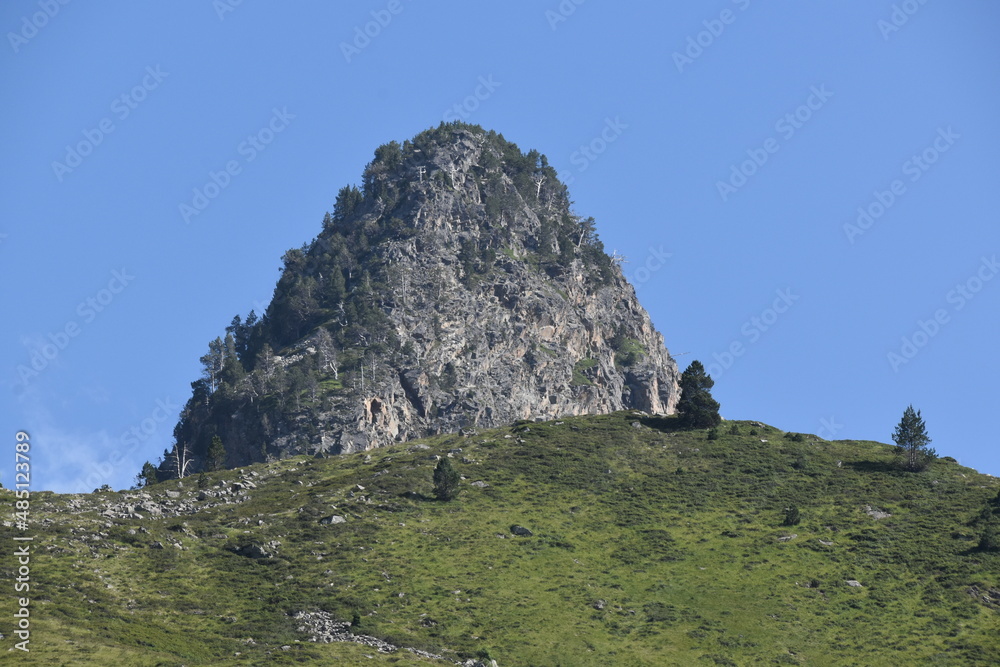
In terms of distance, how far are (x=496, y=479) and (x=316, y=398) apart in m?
69.2

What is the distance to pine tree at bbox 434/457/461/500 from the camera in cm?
12450

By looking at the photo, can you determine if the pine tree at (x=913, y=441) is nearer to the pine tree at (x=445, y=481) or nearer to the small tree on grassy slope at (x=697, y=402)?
the small tree on grassy slope at (x=697, y=402)

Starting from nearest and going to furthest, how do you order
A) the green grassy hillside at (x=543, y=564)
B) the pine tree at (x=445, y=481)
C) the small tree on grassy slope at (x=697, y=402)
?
the green grassy hillside at (x=543, y=564), the pine tree at (x=445, y=481), the small tree on grassy slope at (x=697, y=402)

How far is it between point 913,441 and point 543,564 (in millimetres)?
54891

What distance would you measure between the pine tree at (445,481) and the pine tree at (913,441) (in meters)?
56.0

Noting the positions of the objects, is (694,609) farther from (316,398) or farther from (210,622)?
(316,398)

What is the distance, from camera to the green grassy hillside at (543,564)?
92.1 m

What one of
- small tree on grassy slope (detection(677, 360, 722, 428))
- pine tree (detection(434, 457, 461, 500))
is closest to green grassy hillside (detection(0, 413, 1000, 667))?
pine tree (detection(434, 457, 461, 500))

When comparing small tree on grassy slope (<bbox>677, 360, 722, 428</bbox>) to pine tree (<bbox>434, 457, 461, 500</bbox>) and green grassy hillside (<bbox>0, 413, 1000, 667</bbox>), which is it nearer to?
green grassy hillside (<bbox>0, 413, 1000, 667</bbox>)

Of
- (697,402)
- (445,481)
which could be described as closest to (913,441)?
(697,402)

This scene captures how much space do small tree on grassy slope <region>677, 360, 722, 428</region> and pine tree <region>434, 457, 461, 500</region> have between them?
41.4 metres

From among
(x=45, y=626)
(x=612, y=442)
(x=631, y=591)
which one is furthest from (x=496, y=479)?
(x=45, y=626)

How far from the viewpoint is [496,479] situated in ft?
434

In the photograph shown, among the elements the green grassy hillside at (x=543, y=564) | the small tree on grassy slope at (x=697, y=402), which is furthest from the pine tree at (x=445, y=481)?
the small tree on grassy slope at (x=697, y=402)
